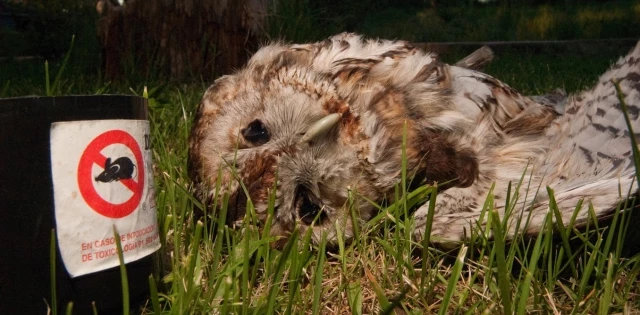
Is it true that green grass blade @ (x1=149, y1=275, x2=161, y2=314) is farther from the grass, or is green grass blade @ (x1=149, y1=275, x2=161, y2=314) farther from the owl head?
the owl head

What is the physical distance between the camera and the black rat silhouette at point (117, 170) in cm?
111

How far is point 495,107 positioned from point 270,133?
58 centimetres

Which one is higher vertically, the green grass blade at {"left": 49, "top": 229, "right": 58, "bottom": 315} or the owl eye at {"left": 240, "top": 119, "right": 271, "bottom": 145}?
the owl eye at {"left": 240, "top": 119, "right": 271, "bottom": 145}

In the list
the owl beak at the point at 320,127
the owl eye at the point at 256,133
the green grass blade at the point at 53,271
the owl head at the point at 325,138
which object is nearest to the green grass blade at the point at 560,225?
the owl head at the point at 325,138

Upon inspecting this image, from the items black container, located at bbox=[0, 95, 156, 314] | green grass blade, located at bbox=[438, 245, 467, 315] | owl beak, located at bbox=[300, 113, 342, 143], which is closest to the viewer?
black container, located at bbox=[0, 95, 156, 314]

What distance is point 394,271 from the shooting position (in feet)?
4.70

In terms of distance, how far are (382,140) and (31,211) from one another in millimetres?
754

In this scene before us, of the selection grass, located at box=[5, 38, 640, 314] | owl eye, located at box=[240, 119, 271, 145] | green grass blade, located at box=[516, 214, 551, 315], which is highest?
owl eye, located at box=[240, 119, 271, 145]

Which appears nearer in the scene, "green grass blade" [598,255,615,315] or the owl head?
"green grass blade" [598,255,615,315]

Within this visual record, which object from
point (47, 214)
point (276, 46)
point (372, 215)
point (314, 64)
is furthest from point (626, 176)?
point (47, 214)

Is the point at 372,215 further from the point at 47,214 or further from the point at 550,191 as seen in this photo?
the point at 47,214

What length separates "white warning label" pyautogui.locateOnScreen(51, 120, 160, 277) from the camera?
42.3 inches

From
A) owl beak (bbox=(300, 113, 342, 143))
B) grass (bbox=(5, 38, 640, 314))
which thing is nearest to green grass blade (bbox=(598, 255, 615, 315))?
grass (bbox=(5, 38, 640, 314))

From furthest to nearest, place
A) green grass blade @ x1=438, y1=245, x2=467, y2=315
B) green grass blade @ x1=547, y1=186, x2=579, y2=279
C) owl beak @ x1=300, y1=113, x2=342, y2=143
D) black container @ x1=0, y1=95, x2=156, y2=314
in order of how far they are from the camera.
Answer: owl beak @ x1=300, y1=113, x2=342, y2=143 → green grass blade @ x1=547, y1=186, x2=579, y2=279 → green grass blade @ x1=438, y1=245, x2=467, y2=315 → black container @ x1=0, y1=95, x2=156, y2=314
